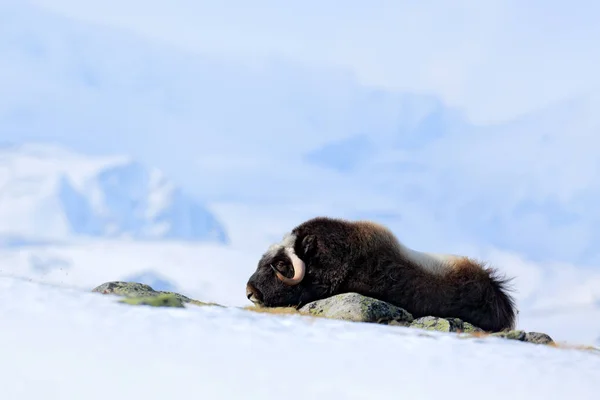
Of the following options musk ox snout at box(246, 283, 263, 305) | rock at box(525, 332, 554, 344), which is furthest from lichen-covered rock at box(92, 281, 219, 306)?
rock at box(525, 332, 554, 344)

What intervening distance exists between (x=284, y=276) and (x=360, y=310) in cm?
220

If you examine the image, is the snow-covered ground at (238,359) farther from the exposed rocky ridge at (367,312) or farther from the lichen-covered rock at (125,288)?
the lichen-covered rock at (125,288)

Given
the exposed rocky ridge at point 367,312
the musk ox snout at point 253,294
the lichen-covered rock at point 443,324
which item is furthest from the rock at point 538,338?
the musk ox snout at point 253,294

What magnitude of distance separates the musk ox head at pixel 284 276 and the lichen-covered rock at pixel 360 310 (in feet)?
2.32

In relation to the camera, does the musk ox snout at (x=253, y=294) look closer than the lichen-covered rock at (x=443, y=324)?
No

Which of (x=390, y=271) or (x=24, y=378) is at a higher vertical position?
(x=390, y=271)

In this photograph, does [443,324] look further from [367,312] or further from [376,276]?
[376,276]

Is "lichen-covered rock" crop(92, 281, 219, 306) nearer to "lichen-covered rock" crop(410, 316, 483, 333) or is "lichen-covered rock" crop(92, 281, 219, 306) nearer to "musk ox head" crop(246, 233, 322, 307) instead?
"musk ox head" crop(246, 233, 322, 307)

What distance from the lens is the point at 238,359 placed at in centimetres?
868

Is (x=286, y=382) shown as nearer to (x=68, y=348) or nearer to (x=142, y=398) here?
(x=142, y=398)

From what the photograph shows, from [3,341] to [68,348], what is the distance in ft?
2.24

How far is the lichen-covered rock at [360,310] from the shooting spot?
1320 cm

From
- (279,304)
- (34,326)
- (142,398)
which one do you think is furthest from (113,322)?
(279,304)

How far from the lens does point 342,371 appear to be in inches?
342
